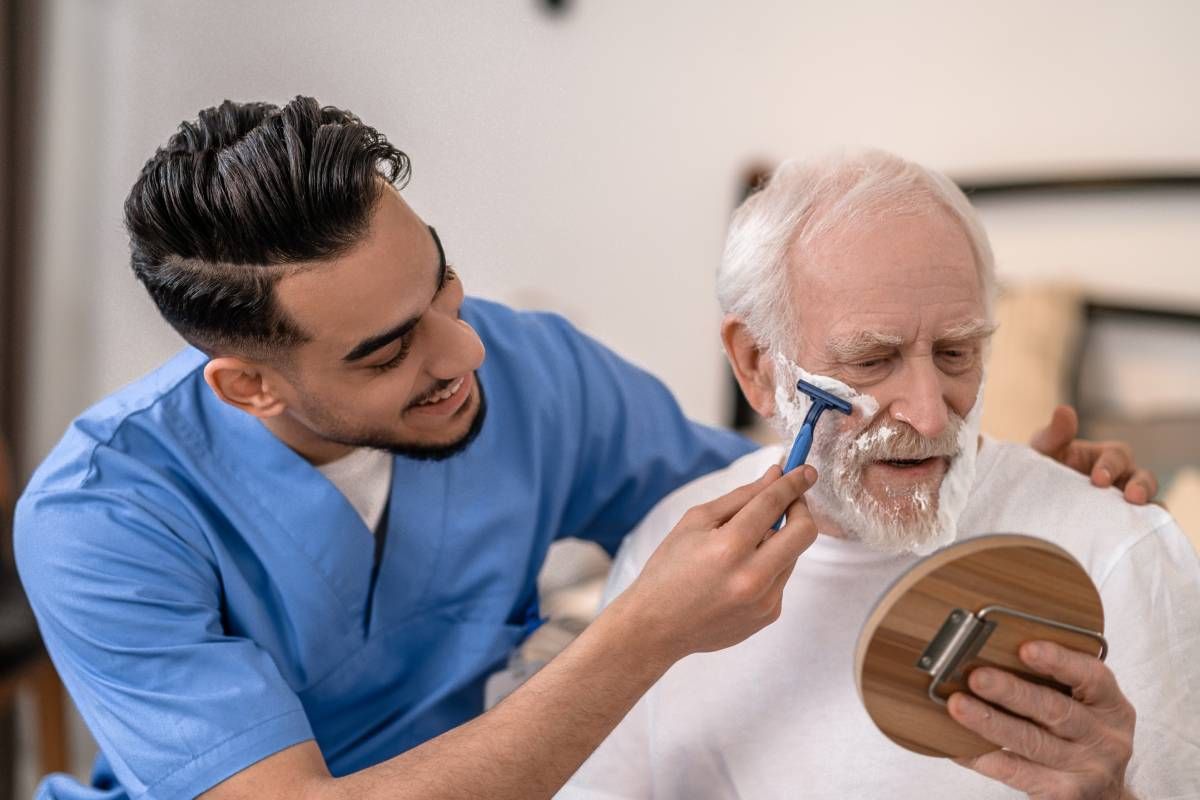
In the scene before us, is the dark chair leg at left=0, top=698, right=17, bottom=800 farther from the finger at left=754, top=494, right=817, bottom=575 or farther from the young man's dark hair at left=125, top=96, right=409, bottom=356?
the finger at left=754, top=494, right=817, bottom=575

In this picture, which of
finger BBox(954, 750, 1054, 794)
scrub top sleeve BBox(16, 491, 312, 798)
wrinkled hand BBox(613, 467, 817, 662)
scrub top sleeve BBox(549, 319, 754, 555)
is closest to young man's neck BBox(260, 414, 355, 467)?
scrub top sleeve BBox(16, 491, 312, 798)

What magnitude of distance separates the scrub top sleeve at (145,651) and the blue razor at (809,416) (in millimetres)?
451

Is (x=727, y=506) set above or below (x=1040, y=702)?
above

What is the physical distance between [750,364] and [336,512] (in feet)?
1.32

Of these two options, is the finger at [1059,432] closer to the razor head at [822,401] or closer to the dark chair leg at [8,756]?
the razor head at [822,401]

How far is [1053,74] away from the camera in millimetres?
2078

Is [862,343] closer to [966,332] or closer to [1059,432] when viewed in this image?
[966,332]

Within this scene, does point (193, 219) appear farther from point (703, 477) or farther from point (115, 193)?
point (115, 193)

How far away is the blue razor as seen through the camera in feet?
3.01

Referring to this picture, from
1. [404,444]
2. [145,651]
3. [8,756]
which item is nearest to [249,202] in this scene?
[404,444]

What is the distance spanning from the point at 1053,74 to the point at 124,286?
5.17 ft

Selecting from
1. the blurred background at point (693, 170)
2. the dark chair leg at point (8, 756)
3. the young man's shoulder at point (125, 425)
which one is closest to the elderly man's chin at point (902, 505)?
the young man's shoulder at point (125, 425)

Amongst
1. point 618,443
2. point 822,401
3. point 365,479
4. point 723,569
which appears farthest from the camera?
point 618,443

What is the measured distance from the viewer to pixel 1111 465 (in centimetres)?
107
